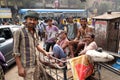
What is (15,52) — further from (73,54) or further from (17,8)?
(17,8)

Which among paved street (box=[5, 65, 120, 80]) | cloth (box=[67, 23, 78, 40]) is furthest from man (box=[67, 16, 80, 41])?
paved street (box=[5, 65, 120, 80])

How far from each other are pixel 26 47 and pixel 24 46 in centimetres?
3

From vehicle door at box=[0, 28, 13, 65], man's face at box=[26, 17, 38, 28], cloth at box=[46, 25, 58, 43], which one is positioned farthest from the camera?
cloth at box=[46, 25, 58, 43]

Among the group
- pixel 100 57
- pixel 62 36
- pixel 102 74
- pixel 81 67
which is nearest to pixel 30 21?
pixel 81 67

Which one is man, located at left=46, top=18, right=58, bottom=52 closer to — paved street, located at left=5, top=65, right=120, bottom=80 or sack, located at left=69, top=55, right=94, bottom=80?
paved street, located at left=5, top=65, right=120, bottom=80

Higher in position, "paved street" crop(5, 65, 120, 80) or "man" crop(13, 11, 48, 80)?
"man" crop(13, 11, 48, 80)

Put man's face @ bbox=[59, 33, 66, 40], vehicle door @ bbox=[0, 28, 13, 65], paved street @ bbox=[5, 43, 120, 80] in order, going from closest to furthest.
A: paved street @ bbox=[5, 43, 120, 80] → man's face @ bbox=[59, 33, 66, 40] → vehicle door @ bbox=[0, 28, 13, 65]

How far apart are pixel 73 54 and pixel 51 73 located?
3.91ft

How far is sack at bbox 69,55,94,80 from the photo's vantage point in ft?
8.98

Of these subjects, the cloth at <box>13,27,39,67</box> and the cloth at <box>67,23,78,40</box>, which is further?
the cloth at <box>67,23,78,40</box>

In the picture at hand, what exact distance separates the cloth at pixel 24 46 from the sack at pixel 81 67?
Answer: 61 cm

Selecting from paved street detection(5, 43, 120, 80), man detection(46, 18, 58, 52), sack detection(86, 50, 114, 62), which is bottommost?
paved street detection(5, 43, 120, 80)

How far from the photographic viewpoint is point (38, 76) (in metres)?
3.03

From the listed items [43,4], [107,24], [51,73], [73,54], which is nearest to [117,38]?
[107,24]
